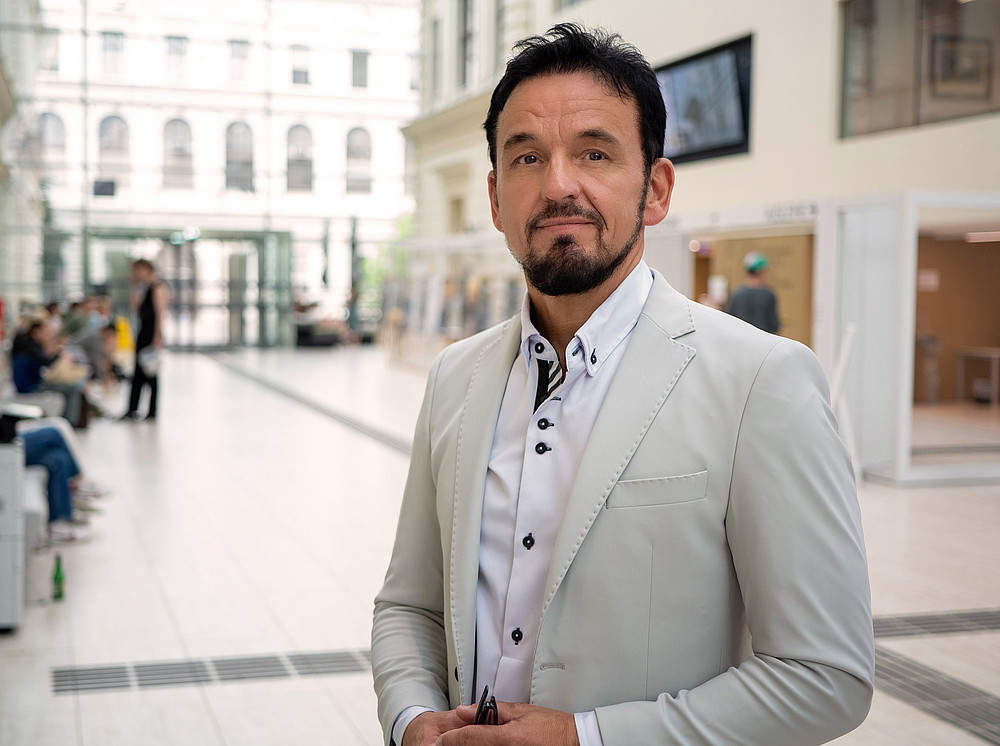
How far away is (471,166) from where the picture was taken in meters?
23.6

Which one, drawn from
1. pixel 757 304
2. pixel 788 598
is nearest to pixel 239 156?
pixel 757 304

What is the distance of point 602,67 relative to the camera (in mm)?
1616

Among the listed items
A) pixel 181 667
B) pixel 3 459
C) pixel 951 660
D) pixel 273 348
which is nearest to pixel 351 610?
pixel 181 667

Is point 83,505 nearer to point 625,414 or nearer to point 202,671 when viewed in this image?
point 202,671

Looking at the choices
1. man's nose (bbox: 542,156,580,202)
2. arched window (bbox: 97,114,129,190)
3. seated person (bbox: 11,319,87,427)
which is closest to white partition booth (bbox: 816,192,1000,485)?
seated person (bbox: 11,319,87,427)

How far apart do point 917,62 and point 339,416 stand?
320 inches

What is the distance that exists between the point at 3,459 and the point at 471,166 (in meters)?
19.1

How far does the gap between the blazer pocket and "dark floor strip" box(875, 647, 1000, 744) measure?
3110mm

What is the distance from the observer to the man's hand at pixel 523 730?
58.7 inches

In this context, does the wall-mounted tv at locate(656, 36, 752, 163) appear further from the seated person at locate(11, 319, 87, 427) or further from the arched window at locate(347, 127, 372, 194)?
the arched window at locate(347, 127, 372, 194)

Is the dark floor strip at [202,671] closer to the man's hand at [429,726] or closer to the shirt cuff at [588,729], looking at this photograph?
the man's hand at [429,726]

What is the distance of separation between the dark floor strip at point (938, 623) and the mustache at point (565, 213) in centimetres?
423

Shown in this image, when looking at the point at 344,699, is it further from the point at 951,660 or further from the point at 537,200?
the point at 537,200

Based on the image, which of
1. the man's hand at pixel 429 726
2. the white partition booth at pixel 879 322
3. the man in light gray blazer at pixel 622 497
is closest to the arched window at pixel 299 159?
the white partition booth at pixel 879 322
